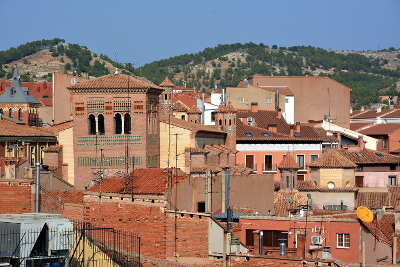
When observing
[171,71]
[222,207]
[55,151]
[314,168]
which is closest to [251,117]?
[314,168]

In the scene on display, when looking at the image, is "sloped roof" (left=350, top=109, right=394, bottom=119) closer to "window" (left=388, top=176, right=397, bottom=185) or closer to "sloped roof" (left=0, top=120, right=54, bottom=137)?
"window" (left=388, top=176, right=397, bottom=185)

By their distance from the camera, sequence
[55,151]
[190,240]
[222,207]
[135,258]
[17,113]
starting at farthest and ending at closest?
1. [17,113]
2. [55,151]
3. [222,207]
4. [190,240]
5. [135,258]

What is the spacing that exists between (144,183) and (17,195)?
404 centimetres

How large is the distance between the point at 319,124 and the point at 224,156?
85.2 ft

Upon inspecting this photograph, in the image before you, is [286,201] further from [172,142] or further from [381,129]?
→ [381,129]

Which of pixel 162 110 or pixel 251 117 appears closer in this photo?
pixel 162 110

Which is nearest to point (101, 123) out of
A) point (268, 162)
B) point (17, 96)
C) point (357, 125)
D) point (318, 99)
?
point (268, 162)

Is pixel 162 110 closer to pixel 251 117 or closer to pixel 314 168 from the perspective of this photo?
pixel 314 168

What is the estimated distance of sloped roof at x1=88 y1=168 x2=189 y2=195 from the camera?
31.1m

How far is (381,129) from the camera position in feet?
282

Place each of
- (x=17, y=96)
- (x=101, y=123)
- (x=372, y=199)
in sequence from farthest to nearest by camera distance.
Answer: (x=17, y=96) → (x=372, y=199) → (x=101, y=123)

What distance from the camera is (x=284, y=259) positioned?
24266 millimetres

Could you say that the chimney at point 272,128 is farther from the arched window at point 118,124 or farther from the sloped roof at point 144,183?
the sloped roof at point 144,183

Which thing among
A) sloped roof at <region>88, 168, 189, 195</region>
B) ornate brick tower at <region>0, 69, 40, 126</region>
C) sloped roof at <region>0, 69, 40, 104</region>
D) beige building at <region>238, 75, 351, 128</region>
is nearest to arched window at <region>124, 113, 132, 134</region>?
sloped roof at <region>88, 168, 189, 195</region>
